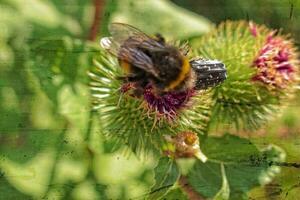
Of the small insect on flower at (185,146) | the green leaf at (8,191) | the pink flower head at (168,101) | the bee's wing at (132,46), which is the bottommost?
the green leaf at (8,191)

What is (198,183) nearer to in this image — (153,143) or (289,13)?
(153,143)

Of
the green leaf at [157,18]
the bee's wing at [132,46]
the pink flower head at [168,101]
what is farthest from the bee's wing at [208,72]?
the green leaf at [157,18]

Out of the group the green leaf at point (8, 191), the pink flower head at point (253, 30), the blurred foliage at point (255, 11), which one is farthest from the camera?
the blurred foliage at point (255, 11)

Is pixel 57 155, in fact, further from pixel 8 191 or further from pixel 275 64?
pixel 275 64

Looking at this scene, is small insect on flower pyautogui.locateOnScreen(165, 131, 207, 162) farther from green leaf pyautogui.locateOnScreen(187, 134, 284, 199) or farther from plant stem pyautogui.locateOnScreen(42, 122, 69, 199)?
plant stem pyautogui.locateOnScreen(42, 122, 69, 199)

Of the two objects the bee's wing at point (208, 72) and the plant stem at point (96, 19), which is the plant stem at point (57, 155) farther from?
the bee's wing at point (208, 72)

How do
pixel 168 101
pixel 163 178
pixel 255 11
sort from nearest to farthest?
pixel 168 101
pixel 163 178
pixel 255 11

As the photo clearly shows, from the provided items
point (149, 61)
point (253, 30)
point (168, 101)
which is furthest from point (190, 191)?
point (149, 61)
